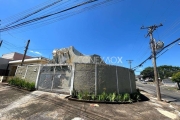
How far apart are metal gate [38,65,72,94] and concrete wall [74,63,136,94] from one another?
989 mm

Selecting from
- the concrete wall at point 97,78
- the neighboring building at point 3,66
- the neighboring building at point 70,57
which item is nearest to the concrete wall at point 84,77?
the concrete wall at point 97,78

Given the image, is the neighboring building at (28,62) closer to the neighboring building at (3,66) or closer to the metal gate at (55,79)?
the neighboring building at (3,66)

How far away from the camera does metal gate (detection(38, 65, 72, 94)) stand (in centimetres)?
920

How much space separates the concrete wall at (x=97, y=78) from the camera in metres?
8.64

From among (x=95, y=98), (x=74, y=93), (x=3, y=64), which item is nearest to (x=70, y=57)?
(x=74, y=93)

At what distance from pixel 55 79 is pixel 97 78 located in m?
4.11

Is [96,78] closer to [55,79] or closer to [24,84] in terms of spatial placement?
[55,79]

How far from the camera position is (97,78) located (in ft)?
29.2

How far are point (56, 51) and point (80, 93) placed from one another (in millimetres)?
9375

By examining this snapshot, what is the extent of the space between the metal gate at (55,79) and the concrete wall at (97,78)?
38.9 inches

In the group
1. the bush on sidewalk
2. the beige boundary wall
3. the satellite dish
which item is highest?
the satellite dish

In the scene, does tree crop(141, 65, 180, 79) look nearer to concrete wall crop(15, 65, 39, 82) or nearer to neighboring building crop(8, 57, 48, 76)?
neighboring building crop(8, 57, 48, 76)

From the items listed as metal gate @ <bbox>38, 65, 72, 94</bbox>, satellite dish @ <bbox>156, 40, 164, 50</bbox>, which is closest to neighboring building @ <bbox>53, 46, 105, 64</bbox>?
metal gate @ <bbox>38, 65, 72, 94</bbox>

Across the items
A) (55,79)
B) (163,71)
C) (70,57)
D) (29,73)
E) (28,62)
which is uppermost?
(163,71)
